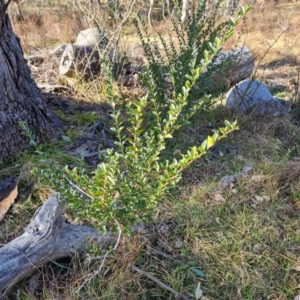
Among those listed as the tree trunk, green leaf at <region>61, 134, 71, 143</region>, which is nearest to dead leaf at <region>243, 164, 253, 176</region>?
green leaf at <region>61, 134, 71, 143</region>

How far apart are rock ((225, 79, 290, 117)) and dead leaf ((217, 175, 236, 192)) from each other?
1156 millimetres

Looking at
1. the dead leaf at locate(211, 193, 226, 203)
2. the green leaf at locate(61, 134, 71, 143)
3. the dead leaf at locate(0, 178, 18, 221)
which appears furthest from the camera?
the green leaf at locate(61, 134, 71, 143)

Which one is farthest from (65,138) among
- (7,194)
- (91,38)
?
(91,38)

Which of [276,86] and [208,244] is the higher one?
[208,244]

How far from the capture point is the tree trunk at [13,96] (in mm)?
2451

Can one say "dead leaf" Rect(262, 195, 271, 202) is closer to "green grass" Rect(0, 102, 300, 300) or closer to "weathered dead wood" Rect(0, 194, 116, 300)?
"green grass" Rect(0, 102, 300, 300)

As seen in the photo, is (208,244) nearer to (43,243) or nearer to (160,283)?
(160,283)

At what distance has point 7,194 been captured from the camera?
2.27 m

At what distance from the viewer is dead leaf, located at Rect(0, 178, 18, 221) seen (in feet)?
7.16

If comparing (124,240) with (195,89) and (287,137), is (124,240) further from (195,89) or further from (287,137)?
(287,137)

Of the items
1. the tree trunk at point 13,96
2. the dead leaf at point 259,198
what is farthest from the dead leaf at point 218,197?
the tree trunk at point 13,96

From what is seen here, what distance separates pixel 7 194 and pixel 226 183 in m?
1.56

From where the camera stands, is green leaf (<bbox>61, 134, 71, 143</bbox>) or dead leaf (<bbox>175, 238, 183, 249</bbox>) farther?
green leaf (<bbox>61, 134, 71, 143</bbox>)

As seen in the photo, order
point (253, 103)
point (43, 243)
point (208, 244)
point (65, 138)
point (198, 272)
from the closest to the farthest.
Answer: point (43, 243), point (198, 272), point (208, 244), point (65, 138), point (253, 103)
